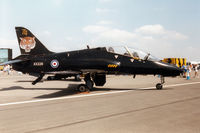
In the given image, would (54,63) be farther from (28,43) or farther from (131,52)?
(131,52)

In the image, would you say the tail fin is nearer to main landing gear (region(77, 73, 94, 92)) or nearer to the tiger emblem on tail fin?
the tiger emblem on tail fin

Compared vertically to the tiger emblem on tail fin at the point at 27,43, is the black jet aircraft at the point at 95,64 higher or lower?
lower

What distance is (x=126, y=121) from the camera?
5172 millimetres

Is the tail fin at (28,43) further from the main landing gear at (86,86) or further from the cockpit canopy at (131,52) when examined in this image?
the cockpit canopy at (131,52)

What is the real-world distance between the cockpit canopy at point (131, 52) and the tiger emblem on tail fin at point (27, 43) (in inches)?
240

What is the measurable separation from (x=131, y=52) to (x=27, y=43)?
798cm

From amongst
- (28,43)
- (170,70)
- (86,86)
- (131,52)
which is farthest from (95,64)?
(28,43)

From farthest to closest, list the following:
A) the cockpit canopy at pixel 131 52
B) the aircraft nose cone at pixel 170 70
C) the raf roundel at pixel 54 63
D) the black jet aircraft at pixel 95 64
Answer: the raf roundel at pixel 54 63 → the cockpit canopy at pixel 131 52 → the black jet aircraft at pixel 95 64 → the aircraft nose cone at pixel 170 70

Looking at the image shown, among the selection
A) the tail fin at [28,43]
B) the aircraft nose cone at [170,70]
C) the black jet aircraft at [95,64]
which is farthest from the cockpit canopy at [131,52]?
the tail fin at [28,43]

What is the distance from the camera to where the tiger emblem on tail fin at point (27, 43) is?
14.2 meters

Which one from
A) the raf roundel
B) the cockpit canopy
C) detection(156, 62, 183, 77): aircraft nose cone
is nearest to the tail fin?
the raf roundel

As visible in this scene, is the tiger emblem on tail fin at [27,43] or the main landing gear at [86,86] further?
the tiger emblem on tail fin at [27,43]

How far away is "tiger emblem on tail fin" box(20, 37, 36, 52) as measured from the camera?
1416 centimetres

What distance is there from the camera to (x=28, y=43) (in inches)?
561
